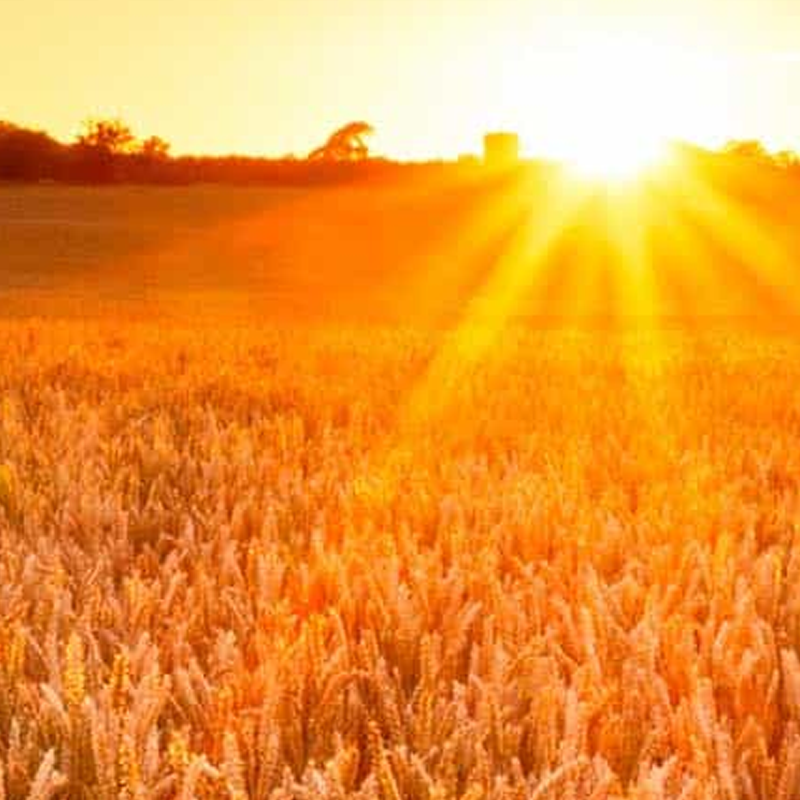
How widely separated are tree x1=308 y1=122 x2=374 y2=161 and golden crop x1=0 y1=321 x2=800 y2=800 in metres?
45.5

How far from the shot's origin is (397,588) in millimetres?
1803

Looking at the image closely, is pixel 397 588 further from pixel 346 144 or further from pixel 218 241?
pixel 346 144

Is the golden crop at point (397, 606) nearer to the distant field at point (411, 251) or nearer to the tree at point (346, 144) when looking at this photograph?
the distant field at point (411, 251)

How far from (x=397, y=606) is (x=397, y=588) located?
0.08 meters

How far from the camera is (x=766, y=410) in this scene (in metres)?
4.55

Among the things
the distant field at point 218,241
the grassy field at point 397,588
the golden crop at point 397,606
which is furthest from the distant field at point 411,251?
the golden crop at point 397,606

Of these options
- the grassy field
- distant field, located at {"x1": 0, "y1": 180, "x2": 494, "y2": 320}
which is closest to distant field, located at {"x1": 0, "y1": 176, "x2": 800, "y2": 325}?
distant field, located at {"x1": 0, "y1": 180, "x2": 494, "y2": 320}

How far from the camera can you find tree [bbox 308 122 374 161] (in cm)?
4916

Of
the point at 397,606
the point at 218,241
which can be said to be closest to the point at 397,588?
the point at 397,606

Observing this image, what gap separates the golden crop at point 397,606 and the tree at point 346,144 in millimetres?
→ 45494

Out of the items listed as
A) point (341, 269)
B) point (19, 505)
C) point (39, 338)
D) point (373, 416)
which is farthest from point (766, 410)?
point (341, 269)

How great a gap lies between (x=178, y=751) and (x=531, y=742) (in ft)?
1.33

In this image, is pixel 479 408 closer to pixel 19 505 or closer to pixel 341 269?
pixel 19 505

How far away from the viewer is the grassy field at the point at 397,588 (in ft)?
4.15
